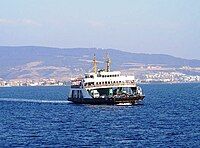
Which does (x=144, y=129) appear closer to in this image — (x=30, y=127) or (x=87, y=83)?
(x=30, y=127)

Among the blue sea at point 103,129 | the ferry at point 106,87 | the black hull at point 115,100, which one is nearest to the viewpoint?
the blue sea at point 103,129

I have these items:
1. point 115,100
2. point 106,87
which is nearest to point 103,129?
point 115,100

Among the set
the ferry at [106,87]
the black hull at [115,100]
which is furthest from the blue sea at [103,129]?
the ferry at [106,87]

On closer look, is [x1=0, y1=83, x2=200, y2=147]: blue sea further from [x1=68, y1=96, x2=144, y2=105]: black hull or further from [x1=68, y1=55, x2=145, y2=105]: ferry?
[x1=68, y1=55, x2=145, y2=105]: ferry

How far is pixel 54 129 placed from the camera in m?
95.8

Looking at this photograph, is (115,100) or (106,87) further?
(106,87)

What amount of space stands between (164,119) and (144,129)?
18641 mm

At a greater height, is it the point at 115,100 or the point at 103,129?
the point at 115,100

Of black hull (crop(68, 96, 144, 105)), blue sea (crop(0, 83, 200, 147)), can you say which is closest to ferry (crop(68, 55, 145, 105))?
black hull (crop(68, 96, 144, 105))

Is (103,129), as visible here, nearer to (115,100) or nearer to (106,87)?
(115,100)

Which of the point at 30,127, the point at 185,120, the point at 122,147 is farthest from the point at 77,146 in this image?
the point at 185,120

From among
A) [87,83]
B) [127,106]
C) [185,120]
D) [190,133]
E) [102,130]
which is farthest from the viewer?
[87,83]

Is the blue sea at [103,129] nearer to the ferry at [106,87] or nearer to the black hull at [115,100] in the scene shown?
the black hull at [115,100]

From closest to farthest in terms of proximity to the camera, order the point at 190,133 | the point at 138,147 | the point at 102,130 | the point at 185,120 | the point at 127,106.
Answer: the point at 138,147, the point at 190,133, the point at 102,130, the point at 185,120, the point at 127,106
